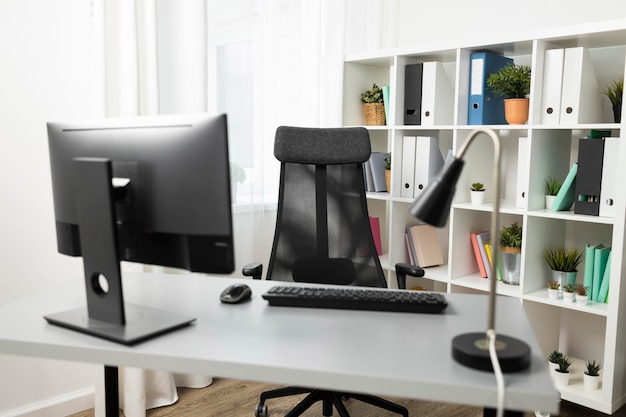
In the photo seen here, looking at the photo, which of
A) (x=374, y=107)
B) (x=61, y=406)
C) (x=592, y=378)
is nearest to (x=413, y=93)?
(x=374, y=107)

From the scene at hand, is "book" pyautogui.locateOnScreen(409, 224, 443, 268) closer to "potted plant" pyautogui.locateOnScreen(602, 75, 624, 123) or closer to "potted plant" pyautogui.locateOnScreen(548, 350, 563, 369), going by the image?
"potted plant" pyautogui.locateOnScreen(548, 350, 563, 369)

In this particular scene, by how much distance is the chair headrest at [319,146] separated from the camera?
261 cm

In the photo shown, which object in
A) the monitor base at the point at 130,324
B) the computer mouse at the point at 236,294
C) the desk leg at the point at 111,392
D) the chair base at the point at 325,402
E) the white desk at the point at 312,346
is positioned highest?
the computer mouse at the point at 236,294

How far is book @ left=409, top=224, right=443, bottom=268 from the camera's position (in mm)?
3199

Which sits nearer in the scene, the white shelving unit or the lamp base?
the lamp base

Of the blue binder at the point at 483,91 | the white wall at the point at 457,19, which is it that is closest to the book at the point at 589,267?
the blue binder at the point at 483,91

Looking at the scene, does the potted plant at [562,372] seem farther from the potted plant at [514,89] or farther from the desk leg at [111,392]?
the desk leg at [111,392]

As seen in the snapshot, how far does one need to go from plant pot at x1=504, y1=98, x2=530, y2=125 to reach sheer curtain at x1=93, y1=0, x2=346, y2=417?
1.00 meters

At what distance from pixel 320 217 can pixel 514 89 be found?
110cm

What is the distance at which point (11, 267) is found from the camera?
2.55 metres

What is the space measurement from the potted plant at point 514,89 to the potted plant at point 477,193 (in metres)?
0.35

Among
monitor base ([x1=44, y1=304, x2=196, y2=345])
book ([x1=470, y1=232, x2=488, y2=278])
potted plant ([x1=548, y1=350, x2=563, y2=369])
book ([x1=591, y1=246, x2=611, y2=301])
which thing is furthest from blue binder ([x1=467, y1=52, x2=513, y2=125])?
monitor base ([x1=44, y1=304, x2=196, y2=345])

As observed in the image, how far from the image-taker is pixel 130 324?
1.47 metres

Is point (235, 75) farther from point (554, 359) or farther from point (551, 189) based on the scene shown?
point (554, 359)
